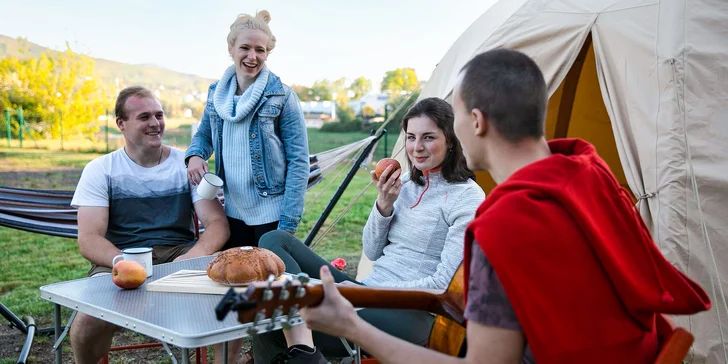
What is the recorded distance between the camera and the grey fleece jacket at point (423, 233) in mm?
2531

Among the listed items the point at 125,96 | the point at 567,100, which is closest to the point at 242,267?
the point at 125,96

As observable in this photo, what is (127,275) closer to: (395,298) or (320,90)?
(395,298)

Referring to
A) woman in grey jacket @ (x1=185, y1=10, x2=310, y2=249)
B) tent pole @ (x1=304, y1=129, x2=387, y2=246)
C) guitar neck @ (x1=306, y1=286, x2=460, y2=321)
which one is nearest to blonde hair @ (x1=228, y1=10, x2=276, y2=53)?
woman in grey jacket @ (x1=185, y1=10, x2=310, y2=249)

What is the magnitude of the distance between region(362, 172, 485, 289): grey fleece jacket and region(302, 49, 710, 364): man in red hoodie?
3.69 ft

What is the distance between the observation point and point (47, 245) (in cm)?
755

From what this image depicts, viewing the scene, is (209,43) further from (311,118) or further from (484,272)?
(484,272)

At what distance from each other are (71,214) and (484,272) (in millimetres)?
3461

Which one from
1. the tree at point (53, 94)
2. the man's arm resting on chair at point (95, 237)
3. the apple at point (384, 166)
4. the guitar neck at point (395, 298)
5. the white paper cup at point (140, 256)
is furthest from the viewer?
the tree at point (53, 94)

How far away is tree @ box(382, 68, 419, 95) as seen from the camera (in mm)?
27638

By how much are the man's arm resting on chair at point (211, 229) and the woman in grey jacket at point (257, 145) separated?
8 centimetres

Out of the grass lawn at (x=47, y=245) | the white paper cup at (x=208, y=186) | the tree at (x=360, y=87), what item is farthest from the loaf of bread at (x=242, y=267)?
the tree at (x=360, y=87)

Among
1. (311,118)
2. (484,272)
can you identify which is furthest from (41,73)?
(484,272)

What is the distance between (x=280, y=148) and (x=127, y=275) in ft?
4.05

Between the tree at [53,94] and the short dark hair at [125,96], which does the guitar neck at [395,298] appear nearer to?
the short dark hair at [125,96]
